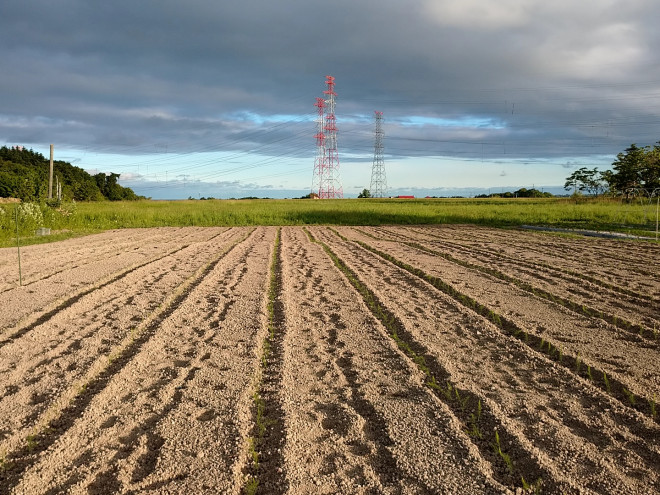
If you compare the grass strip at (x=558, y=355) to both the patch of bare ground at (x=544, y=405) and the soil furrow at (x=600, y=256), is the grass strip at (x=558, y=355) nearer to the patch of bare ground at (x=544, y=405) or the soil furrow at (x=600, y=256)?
the patch of bare ground at (x=544, y=405)

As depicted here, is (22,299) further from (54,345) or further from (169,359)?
(169,359)

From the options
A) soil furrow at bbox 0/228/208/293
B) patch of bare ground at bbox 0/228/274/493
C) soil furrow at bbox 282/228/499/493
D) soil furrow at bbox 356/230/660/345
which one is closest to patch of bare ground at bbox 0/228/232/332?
soil furrow at bbox 0/228/208/293

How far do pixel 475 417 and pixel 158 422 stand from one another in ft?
7.68

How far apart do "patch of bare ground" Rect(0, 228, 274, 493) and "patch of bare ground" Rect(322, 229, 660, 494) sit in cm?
193

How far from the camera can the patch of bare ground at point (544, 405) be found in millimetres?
2973

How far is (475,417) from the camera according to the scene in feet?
12.0

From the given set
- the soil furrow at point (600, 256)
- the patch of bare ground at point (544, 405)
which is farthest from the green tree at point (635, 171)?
the patch of bare ground at point (544, 405)

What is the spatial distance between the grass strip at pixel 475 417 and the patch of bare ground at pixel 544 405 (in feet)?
0.18

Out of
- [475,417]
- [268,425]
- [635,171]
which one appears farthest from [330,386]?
[635,171]

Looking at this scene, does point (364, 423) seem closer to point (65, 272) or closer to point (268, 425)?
point (268, 425)

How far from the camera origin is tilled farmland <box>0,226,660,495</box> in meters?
2.94

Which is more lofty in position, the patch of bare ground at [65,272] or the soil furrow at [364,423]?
the patch of bare ground at [65,272]

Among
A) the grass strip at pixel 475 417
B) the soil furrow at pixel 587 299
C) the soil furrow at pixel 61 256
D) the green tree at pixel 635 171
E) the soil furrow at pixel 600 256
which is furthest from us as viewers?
the green tree at pixel 635 171

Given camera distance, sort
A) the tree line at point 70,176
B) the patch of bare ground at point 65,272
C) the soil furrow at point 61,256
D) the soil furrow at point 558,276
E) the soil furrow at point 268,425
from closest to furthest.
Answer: the soil furrow at point 268,425
the patch of bare ground at point 65,272
the soil furrow at point 558,276
the soil furrow at point 61,256
the tree line at point 70,176
